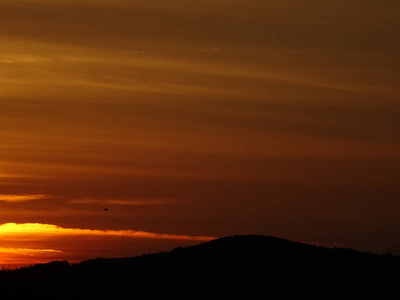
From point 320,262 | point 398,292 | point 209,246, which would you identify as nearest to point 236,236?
point 209,246

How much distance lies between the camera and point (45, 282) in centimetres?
4028

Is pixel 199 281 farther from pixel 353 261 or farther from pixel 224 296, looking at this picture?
pixel 353 261

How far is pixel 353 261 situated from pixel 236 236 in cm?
553

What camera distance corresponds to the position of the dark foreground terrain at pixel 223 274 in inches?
1553

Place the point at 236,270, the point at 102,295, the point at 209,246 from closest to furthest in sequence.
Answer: the point at 102,295 → the point at 236,270 → the point at 209,246

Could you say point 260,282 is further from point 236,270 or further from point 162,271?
point 162,271

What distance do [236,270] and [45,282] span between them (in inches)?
318

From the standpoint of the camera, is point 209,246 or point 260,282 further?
point 209,246

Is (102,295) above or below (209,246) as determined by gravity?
below

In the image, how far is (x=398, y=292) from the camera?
39844mm

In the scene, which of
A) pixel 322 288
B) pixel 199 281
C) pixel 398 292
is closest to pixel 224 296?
pixel 199 281

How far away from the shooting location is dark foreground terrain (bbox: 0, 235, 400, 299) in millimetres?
39438

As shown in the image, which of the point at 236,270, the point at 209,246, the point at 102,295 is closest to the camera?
the point at 102,295

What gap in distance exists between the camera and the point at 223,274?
135 ft
